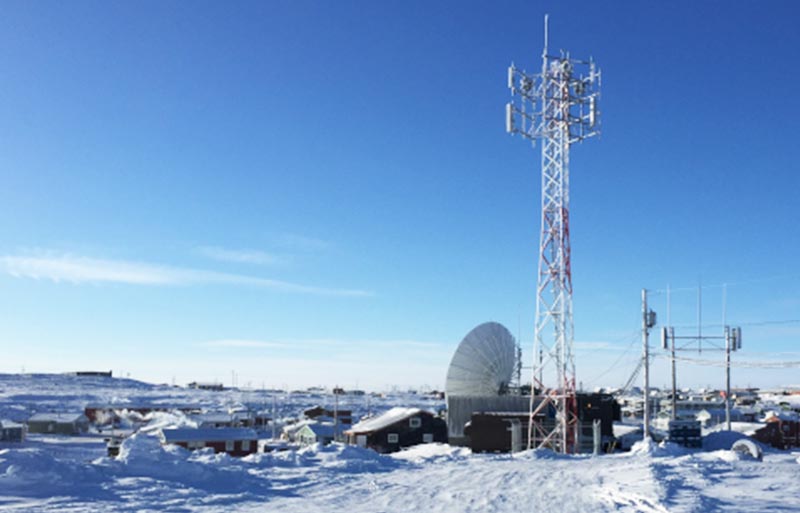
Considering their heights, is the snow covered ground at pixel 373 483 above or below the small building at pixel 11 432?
above

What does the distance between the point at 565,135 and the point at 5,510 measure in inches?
1141

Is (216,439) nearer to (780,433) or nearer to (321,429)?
(321,429)

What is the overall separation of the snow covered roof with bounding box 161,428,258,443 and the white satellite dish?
16100 mm

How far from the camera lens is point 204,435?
49812mm

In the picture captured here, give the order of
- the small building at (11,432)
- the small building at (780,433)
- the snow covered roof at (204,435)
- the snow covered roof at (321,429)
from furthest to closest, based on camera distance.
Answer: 1. the small building at (11,432)
2. the snow covered roof at (321,429)
3. the small building at (780,433)
4. the snow covered roof at (204,435)

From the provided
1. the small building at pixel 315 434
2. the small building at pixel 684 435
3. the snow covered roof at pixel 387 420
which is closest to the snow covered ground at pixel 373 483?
the small building at pixel 684 435

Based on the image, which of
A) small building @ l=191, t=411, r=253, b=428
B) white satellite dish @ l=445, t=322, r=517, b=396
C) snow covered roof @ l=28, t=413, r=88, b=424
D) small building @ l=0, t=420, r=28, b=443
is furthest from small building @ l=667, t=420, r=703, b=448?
snow covered roof @ l=28, t=413, r=88, b=424

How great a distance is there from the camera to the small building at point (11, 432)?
62.0m

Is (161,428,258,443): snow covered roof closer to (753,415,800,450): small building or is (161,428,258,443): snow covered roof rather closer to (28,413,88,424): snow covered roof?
(28,413,88,424): snow covered roof

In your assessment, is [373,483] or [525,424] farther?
[525,424]

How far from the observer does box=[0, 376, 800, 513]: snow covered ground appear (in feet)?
51.9

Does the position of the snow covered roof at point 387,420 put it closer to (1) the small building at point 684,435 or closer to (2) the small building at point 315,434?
(2) the small building at point 315,434

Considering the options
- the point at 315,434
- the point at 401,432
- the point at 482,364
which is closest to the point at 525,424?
the point at 482,364

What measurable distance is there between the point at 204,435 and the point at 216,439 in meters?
0.92
